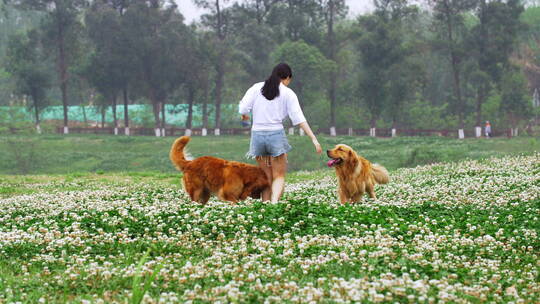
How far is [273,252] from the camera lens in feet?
28.7

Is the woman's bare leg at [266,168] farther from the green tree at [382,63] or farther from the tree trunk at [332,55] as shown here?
the tree trunk at [332,55]

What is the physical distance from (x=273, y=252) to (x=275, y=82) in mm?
4286

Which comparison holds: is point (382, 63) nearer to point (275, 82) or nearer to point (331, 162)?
point (331, 162)

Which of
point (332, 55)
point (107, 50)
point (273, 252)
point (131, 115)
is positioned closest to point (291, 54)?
point (332, 55)

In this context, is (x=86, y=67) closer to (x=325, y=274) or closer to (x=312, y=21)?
(x=312, y=21)

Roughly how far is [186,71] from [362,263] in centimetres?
5424

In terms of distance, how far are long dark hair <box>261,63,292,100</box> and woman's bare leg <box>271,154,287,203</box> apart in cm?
118

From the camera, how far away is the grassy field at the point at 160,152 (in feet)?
131

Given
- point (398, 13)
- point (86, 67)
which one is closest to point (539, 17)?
point (398, 13)

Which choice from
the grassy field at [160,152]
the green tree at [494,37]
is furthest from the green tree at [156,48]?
the green tree at [494,37]

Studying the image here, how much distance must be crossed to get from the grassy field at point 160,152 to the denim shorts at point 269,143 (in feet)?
81.3

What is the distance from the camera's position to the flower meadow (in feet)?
22.2

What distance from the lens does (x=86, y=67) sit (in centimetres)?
6172

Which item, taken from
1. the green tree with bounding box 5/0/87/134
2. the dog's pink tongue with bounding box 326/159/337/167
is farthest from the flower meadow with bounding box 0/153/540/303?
the green tree with bounding box 5/0/87/134
